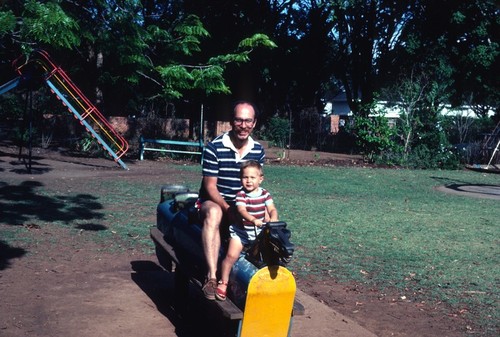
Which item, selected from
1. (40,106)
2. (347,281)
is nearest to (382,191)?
(347,281)

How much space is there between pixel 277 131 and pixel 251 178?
30.0 meters

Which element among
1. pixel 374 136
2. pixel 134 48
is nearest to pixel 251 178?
pixel 134 48

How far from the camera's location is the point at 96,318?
520 centimetres

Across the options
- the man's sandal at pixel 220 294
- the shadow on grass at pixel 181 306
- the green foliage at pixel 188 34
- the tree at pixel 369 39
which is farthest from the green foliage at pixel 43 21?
the tree at pixel 369 39

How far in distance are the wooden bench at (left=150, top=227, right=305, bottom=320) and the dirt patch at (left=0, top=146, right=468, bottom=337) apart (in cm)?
29

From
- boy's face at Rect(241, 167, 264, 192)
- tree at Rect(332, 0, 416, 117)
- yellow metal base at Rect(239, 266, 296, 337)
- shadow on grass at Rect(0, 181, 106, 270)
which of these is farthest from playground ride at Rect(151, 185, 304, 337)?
tree at Rect(332, 0, 416, 117)

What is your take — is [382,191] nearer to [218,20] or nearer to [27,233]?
[27,233]

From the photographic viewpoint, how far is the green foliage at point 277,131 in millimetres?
32812

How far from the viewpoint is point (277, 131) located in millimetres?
34406

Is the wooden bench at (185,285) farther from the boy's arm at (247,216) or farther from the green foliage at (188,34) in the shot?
the green foliage at (188,34)

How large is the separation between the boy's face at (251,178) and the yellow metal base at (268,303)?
25.3 inches

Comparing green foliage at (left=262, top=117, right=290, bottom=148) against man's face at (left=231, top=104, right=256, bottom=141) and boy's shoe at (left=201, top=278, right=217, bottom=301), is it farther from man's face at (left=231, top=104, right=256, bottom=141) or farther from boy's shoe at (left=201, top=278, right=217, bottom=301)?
boy's shoe at (left=201, top=278, right=217, bottom=301)

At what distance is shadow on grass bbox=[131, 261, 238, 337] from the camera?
499 centimetres

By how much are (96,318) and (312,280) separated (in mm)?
2548
